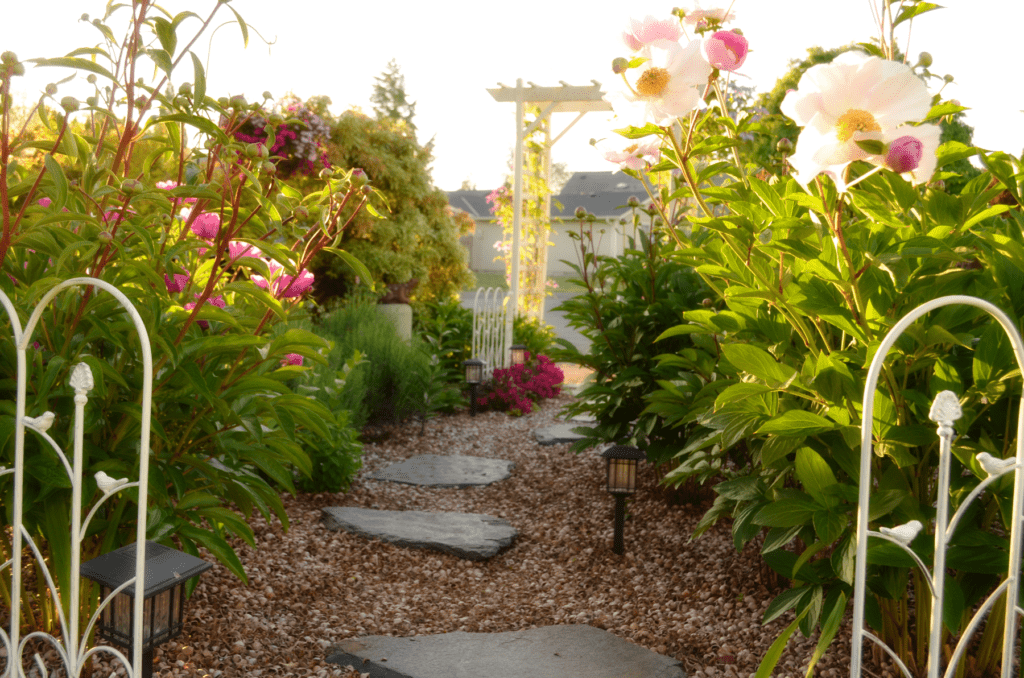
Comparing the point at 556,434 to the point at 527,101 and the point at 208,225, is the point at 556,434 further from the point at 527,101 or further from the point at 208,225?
the point at 527,101

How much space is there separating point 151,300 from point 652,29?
115 cm

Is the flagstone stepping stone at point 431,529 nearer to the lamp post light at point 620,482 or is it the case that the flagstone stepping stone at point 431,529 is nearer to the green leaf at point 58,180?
the lamp post light at point 620,482

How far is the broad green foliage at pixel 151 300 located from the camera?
54.8 inches

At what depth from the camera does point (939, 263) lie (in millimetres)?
1342

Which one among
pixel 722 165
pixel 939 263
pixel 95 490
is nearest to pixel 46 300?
pixel 95 490

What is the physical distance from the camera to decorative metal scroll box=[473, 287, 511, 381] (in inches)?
250

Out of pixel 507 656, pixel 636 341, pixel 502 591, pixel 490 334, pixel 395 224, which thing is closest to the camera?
pixel 507 656

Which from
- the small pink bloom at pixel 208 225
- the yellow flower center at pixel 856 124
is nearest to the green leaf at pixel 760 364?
the yellow flower center at pixel 856 124

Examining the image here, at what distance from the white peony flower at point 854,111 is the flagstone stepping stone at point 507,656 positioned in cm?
141

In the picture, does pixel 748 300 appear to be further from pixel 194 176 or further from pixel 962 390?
pixel 194 176

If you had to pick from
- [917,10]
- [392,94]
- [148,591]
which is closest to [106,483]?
[148,591]

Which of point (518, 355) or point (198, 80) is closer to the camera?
point (198, 80)

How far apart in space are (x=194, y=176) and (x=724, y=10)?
1.17m

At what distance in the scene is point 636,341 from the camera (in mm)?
2959
